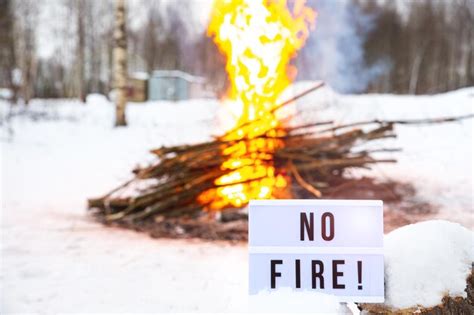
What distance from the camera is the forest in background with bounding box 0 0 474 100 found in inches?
855

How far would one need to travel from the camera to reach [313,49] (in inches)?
848

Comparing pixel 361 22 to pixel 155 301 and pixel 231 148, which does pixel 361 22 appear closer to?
pixel 231 148

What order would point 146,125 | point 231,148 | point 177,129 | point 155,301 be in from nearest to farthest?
point 155,301
point 231,148
point 177,129
point 146,125

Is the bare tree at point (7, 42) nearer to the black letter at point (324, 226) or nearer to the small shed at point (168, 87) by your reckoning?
the small shed at point (168, 87)

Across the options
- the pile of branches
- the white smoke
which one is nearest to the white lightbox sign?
the pile of branches

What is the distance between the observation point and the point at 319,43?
22.0 m

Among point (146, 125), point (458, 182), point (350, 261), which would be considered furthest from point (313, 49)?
point (350, 261)

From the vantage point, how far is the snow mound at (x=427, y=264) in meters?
2.42

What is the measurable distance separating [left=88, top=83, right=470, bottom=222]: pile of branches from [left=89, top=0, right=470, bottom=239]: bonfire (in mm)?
12

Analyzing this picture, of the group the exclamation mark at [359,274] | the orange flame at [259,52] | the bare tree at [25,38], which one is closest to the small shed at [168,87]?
the bare tree at [25,38]

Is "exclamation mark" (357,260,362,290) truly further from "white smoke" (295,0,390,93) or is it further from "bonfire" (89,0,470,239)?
"white smoke" (295,0,390,93)

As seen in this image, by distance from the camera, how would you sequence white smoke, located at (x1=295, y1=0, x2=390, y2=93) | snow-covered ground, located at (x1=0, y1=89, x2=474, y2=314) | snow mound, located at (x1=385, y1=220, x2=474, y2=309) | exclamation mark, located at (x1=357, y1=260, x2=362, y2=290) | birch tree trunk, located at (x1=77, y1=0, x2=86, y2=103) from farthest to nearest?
1. white smoke, located at (x1=295, y1=0, x2=390, y2=93)
2. birch tree trunk, located at (x1=77, y1=0, x2=86, y2=103)
3. snow-covered ground, located at (x1=0, y1=89, x2=474, y2=314)
4. exclamation mark, located at (x1=357, y1=260, x2=362, y2=290)
5. snow mound, located at (x1=385, y1=220, x2=474, y2=309)

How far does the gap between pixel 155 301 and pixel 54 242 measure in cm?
209

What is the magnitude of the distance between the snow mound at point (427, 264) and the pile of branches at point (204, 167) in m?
2.80
